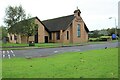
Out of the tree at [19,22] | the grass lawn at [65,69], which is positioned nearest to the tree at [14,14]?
the tree at [19,22]

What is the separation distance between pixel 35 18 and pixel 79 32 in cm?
1318

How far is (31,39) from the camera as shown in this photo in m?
65.2

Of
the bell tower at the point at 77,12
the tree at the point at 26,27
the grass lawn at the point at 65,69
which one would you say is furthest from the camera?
the bell tower at the point at 77,12

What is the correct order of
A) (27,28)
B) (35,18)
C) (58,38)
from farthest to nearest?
(58,38), (35,18), (27,28)

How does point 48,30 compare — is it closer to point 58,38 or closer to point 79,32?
point 58,38

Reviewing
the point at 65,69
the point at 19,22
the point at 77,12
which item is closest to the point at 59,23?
the point at 77,12

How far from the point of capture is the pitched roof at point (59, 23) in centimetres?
6594

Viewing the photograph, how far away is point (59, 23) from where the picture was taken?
69188 mm

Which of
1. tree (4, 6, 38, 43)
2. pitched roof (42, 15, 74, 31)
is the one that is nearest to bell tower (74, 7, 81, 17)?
pitched roof (42, 15, 74, 31)

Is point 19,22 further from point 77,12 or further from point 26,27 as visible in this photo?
point 77,12

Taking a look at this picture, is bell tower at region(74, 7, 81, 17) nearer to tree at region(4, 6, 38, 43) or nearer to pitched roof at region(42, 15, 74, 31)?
pitched roof at region(42, 15, 74, 31)

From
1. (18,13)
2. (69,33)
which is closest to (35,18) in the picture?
(18,13)

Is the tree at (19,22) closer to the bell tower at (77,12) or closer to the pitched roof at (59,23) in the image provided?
the pitched roof at (59,23)

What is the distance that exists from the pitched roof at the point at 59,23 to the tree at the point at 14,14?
11324 mm
